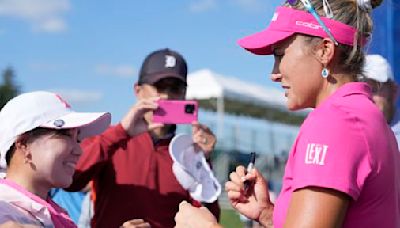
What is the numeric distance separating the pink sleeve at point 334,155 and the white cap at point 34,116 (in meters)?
1.36

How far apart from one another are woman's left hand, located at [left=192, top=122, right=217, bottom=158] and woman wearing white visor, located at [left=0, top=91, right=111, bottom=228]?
134cm

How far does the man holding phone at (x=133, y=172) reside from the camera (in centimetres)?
376

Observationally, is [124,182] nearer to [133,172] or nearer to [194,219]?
[133,172]

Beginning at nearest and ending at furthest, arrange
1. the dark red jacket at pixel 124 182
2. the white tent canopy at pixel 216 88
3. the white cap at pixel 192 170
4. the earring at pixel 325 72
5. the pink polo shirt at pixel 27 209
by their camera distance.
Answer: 1. the earring at pixel 325 72
2. the pink polo shirt at pixel 27 209
3. the dark red jacket at pixel 124 182
4. the white cap at pixel 192 170
5. the white tent canopy at pixel 216 88

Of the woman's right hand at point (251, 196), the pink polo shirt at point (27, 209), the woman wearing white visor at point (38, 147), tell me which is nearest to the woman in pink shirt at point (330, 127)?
the woman's right hand at point (251, 196)

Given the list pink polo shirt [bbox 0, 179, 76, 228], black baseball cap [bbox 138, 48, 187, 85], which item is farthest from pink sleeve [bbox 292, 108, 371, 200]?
black baseball cap [bbox 138, 48, 187, 85]

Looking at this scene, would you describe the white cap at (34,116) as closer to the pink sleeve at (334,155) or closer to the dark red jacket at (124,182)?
the dark red jacket at (124,182)

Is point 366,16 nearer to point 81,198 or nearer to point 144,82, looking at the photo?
point 144,82

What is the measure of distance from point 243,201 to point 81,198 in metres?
2.73

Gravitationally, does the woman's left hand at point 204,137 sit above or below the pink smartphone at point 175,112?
below

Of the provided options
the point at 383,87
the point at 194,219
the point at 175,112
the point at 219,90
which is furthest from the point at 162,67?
the point at 219,90

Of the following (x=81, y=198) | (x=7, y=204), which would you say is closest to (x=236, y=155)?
(x=81, y=198)

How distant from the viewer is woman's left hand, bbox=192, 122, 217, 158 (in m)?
4.25

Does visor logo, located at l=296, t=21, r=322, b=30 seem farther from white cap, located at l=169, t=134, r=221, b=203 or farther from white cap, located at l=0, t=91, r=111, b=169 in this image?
white cap, located at l=169, t=134, r=221, b=203
